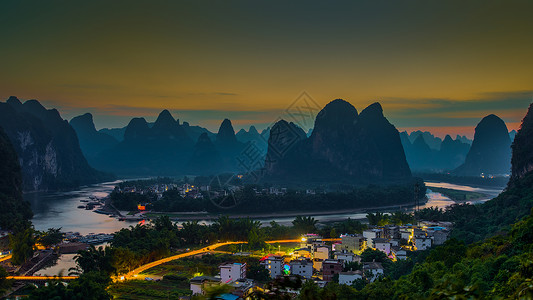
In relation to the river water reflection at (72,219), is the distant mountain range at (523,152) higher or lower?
higher

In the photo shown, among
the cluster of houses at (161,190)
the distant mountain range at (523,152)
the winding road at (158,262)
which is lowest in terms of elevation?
the winding road at (158,262)

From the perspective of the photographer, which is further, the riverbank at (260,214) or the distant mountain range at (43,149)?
the distant mountain range at (43,149)

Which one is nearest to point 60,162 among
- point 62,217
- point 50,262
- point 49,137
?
point 49,137

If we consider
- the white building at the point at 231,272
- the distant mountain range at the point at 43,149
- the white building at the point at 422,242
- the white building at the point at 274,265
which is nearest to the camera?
the white building at the point at 231,272

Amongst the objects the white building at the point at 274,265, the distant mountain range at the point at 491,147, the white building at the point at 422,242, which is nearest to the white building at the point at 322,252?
the white building at the point at 274,265

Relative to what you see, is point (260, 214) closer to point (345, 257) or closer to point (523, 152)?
point (523, 152)

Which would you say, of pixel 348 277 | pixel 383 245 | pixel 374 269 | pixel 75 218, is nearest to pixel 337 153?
pixel 75 218

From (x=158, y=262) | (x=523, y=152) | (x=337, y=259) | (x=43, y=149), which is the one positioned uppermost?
(x=43, y=149)

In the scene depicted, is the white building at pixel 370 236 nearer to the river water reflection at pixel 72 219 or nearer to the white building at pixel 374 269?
the white building at pixel 374 269

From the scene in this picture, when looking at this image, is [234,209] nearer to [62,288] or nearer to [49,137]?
[62,288]
